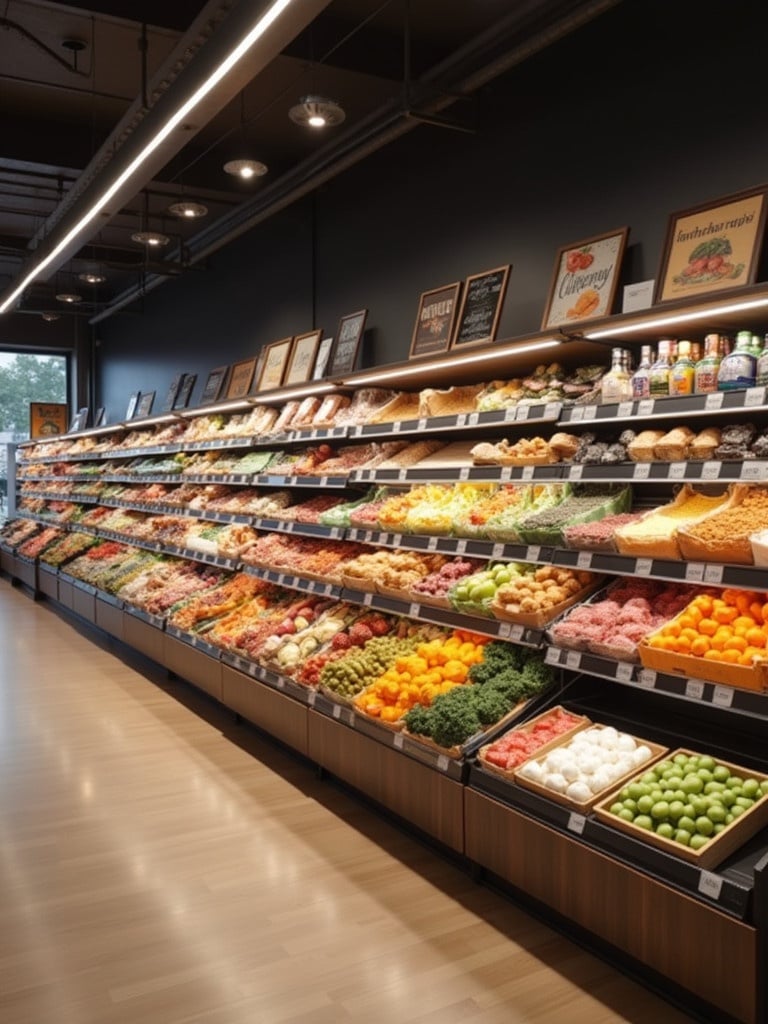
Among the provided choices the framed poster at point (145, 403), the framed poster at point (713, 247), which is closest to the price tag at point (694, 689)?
the framed poster at point (713, 247)

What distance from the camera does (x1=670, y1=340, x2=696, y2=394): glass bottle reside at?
3553mm

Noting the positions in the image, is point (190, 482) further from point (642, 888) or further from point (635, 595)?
point (642, 888)

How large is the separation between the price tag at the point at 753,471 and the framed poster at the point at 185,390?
8.76m

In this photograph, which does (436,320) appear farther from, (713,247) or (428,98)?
(713,247)

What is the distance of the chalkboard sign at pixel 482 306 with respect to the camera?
5285mm

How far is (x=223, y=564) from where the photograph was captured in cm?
730

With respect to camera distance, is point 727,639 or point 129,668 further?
point 129,668

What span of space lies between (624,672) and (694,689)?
13.0 inches

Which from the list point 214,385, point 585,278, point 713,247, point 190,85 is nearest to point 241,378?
point 214,385

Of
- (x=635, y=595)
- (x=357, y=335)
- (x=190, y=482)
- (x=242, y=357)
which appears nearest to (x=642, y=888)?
(x=635, y=595)

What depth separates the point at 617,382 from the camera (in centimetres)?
384

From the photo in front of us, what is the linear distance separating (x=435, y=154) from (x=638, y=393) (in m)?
3.41

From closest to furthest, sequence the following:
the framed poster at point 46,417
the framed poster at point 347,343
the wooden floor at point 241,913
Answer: the wooden floor at point 241,913 → the framed poster at point 347,343 → the framed poster at point 46,417

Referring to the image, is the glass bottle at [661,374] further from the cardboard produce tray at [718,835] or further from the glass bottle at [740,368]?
the cardboard produce tray at [718,835]
